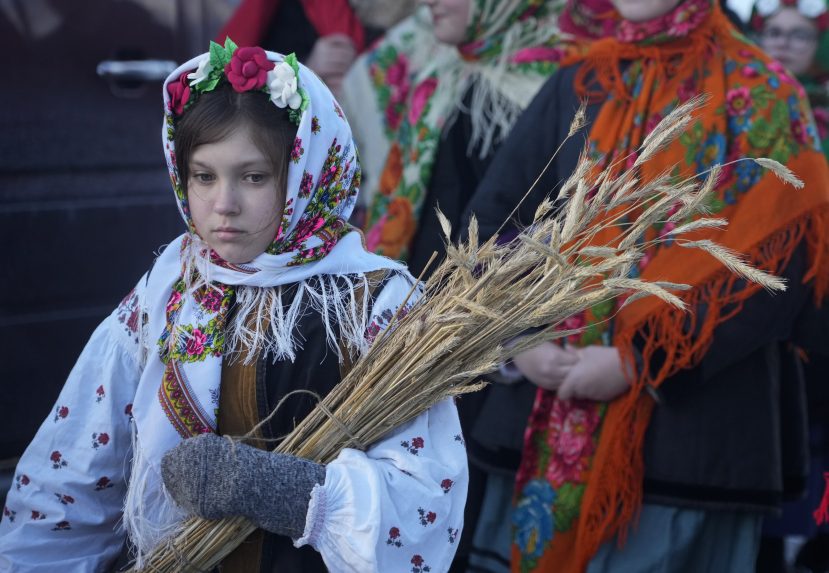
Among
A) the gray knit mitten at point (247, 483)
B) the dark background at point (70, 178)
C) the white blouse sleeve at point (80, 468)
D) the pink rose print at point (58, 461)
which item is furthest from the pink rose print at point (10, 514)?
the dark background at point (70, 178)

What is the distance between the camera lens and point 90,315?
3.48 meters

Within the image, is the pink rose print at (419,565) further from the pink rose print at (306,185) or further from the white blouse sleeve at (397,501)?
the pink rose print at (306,185)

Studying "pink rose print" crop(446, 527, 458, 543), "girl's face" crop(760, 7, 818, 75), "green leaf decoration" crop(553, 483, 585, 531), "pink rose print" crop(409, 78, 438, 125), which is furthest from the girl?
"girl's face" crop(760, 7, 818, 75)

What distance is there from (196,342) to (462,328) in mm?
478

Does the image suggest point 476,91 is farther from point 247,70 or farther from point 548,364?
point 247,70

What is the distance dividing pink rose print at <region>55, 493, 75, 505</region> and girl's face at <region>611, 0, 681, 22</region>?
1686mm

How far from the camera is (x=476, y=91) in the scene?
3363mm

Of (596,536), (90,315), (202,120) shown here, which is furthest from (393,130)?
(202,120)

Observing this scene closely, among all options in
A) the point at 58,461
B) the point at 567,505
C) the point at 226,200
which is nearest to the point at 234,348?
the point at 226,200

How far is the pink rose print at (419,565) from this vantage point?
180 cm

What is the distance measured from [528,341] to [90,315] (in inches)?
81.5

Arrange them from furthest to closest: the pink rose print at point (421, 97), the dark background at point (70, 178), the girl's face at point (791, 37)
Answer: the girl's face at point (791, 37) < the pink rose print at point (421, 97) < the dark background at point (70, 178)

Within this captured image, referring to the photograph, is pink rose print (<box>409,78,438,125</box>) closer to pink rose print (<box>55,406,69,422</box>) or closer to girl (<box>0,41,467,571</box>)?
girl (<box>0,41,467,571</box>)

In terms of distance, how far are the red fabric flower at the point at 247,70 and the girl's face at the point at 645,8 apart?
1144 millimetres
